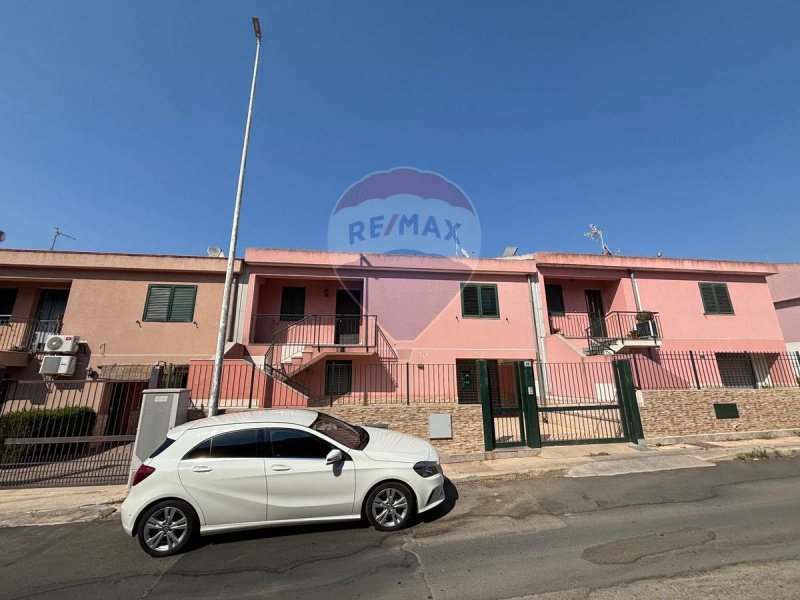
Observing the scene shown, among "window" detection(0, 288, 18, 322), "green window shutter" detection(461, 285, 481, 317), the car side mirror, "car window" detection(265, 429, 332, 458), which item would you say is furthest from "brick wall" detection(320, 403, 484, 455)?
"window" detection(0, 288, 18, 322)

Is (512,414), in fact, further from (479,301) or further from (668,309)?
(668,309)

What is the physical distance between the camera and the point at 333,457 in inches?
174

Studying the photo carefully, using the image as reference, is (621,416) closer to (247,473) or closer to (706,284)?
(247,473)

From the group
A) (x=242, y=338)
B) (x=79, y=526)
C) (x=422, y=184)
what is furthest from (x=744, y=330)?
(x=79, y=526)

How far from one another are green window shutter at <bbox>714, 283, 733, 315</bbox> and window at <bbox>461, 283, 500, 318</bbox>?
10.6 m

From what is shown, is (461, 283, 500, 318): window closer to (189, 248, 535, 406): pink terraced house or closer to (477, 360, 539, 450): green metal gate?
(189, 248, 535, 406): pink terraced house

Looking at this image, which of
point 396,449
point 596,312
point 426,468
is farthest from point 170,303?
point 596,312

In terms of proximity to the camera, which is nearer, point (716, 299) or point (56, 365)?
point (56, 365)

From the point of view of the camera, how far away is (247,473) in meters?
4.34

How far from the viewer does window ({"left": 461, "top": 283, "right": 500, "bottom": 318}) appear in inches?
573

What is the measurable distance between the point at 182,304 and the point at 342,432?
36.4 feet

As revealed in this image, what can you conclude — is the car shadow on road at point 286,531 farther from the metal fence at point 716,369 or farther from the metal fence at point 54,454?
the metal fence at point 716,369

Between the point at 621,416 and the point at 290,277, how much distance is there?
492 inches

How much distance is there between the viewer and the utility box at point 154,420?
689cm
